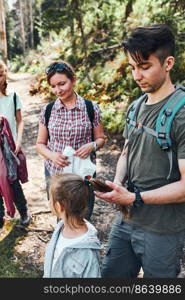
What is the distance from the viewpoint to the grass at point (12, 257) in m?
3.76

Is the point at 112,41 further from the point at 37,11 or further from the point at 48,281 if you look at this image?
the point at 37,11

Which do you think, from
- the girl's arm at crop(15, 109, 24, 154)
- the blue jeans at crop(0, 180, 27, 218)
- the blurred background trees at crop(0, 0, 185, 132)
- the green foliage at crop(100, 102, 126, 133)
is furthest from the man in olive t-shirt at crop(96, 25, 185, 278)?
the green foliage at crop(100, 102, 126, 133)

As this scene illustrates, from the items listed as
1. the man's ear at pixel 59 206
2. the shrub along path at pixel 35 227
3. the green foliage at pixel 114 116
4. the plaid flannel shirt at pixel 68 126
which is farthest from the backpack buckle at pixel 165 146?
the green foliage at pixel 114 116

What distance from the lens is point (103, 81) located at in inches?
413

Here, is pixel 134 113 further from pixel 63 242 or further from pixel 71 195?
pixel 63 242

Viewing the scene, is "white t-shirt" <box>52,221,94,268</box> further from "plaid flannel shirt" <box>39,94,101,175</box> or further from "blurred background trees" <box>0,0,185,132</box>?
"blurred background trees" <box>0,0,185,132</box>

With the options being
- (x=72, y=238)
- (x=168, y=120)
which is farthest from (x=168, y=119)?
(x=72, y=238)

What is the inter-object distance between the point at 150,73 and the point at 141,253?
4.05 feet

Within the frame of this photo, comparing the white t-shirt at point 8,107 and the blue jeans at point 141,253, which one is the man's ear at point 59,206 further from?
the white t-shirt at point 8,107

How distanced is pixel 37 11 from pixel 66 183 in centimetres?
4809

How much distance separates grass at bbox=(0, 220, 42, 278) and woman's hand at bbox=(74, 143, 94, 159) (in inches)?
65.0

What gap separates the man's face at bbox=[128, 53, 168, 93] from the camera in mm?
1926

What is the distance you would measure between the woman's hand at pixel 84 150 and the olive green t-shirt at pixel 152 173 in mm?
922

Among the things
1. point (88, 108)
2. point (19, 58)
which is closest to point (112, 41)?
point (88, 108)
